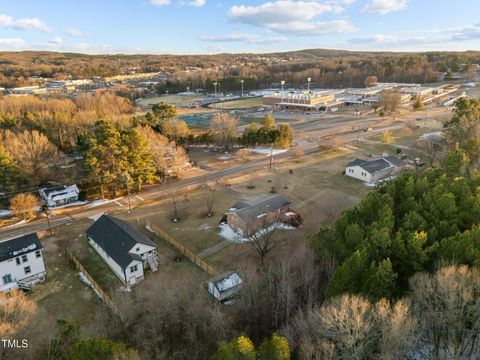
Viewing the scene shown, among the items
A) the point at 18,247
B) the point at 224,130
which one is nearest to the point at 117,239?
the point at 18,247

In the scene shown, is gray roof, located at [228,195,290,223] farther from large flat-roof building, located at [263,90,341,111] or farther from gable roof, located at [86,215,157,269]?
large flat-roof building, located at [263,90,341,111]

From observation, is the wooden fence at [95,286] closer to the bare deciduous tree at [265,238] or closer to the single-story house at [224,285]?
the single-story house at [224,285]

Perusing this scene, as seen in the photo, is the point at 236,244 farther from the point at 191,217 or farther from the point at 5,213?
the point at 5,213

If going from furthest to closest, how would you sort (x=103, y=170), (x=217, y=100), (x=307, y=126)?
(x=217, y=100) → (x=307, y=126) → (x=103, y=170)

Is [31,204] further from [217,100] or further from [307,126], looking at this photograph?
[217,100]

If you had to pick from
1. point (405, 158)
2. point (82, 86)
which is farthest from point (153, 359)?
point (82, 86)

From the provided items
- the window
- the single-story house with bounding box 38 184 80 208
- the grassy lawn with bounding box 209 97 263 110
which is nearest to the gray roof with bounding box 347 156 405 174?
the single-story house with bounding box 38 184 80 208
